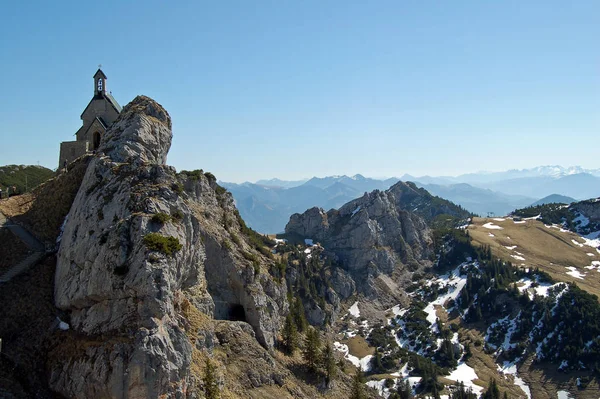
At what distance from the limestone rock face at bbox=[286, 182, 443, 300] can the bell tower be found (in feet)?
323

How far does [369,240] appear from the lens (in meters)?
165

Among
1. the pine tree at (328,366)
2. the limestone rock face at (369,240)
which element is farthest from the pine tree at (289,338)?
the limestone rock face at (369,240)

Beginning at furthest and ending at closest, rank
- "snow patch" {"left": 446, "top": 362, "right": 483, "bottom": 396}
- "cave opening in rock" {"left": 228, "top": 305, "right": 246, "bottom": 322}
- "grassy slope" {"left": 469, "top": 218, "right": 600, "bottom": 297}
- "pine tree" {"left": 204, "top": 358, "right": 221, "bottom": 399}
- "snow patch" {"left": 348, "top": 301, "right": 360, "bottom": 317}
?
"grassy slope" {"left": 469, "top": 218, "right": 600, "bottom": 297} < "snow patch" {"left": 348, "top": 301, "right": 360, "bottom": 317} < "snow patch" {"left": 446, "top": 362, "right": 483, "bottom": 396} < "cave opening in rock" {"left": 228, "top": 305, "right": 246, "bottom": 322} < "pine tree" {"left": 204, "top": 358, "right": 221, "bottom": 399}

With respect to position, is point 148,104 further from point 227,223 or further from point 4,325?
point 4,325

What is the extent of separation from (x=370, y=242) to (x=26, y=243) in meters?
131

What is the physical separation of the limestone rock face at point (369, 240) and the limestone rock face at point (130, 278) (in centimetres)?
9890

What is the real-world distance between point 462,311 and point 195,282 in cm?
11822

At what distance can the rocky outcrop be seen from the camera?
513ft

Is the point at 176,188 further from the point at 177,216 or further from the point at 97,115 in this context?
the point at 97,115

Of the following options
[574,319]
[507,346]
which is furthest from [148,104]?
[574,319]

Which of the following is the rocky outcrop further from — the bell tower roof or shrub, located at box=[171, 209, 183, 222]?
shrub, located at box=[171, 209, 183, 222]

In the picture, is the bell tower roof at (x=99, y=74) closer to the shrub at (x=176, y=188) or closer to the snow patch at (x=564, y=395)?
the shrub at (x=176, y=188)

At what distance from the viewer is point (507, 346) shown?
12781 centimetres

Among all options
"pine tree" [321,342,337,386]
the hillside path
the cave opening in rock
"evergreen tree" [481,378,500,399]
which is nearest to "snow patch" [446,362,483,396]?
"evergreen tree" [481,378,500,399]
